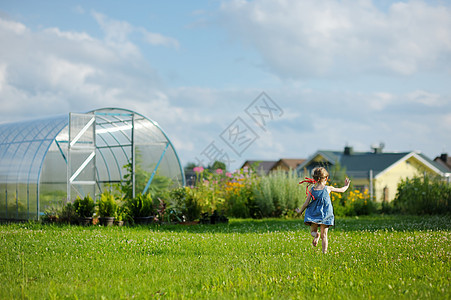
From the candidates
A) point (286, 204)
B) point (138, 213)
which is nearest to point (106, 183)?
point (138, 213)

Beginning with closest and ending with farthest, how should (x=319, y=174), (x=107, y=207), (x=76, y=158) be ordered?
(x=319, y=174) → (x=107, y=207) → (x=76, y=158)

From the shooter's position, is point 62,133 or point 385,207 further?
point 385,207

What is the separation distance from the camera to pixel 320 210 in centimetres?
762

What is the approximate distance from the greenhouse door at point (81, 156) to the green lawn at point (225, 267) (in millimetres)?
5236

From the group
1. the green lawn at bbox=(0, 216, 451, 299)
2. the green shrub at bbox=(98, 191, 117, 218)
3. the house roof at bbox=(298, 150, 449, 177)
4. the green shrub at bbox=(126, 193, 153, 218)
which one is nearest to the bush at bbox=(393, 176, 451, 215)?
the green lawn at bbox=(0, 216, 451, 299)

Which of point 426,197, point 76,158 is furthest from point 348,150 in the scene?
point 76,158

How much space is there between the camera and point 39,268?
21.4 feet

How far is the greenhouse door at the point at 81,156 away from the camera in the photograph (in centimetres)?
1474

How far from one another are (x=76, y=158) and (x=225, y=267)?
393 inches

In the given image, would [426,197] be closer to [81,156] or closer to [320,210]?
[320,210]

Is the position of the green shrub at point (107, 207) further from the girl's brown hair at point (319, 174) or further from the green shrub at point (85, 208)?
the girl's brown hair at point (319, 174)

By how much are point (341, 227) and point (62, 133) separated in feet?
29.1

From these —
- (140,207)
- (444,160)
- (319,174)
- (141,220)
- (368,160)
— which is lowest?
(141,220)

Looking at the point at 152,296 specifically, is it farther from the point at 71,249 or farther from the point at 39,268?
the point at 71,249
